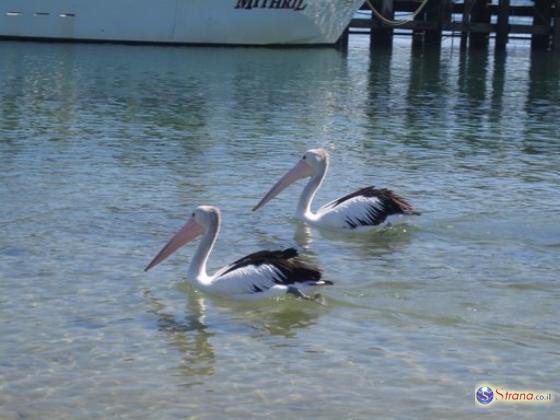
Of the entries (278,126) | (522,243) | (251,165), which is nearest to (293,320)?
(522,243)

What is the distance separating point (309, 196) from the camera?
11633 millimetres

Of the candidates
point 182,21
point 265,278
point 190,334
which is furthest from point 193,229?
point 182,21

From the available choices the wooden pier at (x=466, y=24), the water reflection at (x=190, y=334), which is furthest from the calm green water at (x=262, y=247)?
the wooden pier at (x=466, y=24)

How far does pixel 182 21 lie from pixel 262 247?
28.0 m

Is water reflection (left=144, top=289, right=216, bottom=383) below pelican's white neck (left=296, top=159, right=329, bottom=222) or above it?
below

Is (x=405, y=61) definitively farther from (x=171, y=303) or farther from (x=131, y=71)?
(x=171, y=303)

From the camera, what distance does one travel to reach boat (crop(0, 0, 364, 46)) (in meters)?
36.9

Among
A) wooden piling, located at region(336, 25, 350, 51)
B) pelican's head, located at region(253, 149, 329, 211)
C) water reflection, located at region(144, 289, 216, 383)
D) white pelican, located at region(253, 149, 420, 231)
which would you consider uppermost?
pelican's head, located at region(253, 149, 329, 211)

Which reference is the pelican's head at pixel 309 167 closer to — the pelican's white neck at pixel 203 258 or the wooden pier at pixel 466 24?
the pelican's white neck at pixel 203 258

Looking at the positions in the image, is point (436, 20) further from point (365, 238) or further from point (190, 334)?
point (190, 334)

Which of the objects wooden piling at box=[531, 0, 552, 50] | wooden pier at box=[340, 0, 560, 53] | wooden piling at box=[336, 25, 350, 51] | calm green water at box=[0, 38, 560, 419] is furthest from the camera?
wooden piling at box=[531, 0, 552, 50]

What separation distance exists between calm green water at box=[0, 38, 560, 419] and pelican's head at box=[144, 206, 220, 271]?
0.68ft

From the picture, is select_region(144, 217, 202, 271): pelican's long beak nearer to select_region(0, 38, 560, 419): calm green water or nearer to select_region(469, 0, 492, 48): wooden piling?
select_region(0, 38, 560, 419): calm green water

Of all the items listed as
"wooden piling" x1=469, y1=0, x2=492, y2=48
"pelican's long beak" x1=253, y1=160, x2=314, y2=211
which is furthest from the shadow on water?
"wooden piling" x1=469, y1=0, x2=492, y2=48
